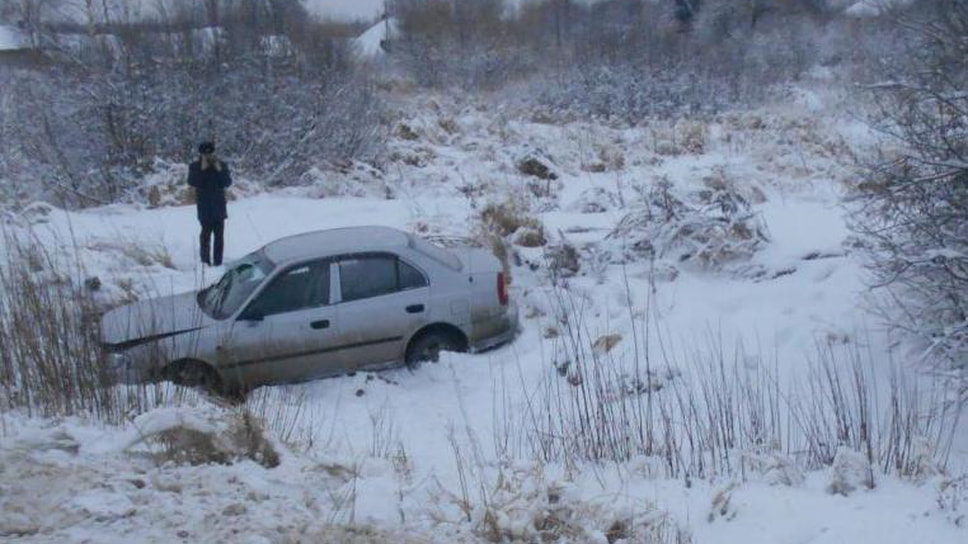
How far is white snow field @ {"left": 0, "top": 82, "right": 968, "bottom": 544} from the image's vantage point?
4.30 meters

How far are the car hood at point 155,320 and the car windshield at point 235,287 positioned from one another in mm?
132

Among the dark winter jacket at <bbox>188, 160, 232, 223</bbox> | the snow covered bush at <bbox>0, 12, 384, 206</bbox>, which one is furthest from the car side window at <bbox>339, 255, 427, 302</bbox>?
the snow covered bush at <bbox>0, 12, 384, 206</bbox>

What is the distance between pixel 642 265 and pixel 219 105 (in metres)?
11.3

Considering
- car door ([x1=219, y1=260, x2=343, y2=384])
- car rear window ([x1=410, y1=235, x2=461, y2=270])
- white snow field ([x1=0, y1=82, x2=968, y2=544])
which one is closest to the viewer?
white snow field ([x1=0, y1=82, x2=968, y2=544])

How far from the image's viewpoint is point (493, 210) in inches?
556

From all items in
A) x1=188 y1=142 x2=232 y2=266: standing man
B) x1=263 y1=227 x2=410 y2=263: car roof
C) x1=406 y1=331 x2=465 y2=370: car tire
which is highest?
x1=188 y1=142 x2=232 y2=266: standing man

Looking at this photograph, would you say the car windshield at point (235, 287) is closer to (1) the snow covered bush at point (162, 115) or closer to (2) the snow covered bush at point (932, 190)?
(2) the snow covered bush at point (932, 190)

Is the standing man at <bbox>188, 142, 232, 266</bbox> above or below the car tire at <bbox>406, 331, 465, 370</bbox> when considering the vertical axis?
above

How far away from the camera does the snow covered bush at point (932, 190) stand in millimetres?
7602

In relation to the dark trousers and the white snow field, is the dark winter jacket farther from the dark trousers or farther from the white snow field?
the white snow field

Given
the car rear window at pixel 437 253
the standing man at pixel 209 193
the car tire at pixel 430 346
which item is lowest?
the car tire at pixel 430 346

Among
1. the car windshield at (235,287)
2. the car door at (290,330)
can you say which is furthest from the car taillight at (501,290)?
the car windshield at (235,287)

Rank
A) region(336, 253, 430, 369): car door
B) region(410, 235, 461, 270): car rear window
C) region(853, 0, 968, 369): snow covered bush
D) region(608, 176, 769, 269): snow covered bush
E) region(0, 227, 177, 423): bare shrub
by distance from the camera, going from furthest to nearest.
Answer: region(608, 176, 769, 269): snow covered bush → region(410, 235, 461, 270): car rear window → region(336, 253, 430, 369): car door → region(853, 0, 968, 369): snow covered bush → region(0, 227, 177, 423): bare shrub

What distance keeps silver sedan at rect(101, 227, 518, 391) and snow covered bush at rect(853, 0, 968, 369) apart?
12.2ft
